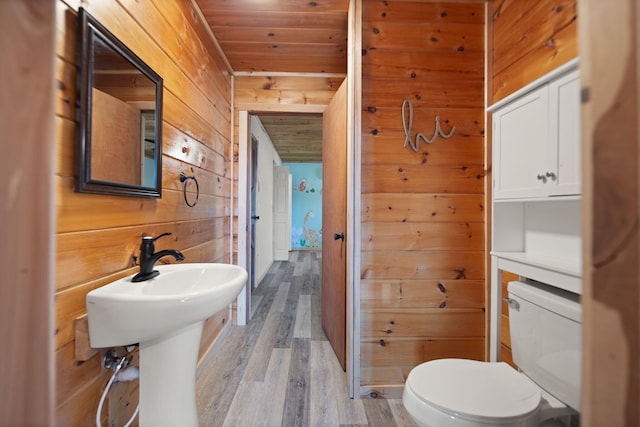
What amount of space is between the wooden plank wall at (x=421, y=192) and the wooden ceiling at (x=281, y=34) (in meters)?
0.38

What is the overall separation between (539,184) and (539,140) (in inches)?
6.8

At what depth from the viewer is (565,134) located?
0.96m

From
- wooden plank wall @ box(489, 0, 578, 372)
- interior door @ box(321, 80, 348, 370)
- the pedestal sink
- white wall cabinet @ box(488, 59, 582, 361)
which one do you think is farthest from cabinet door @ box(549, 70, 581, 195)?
the pedestal sink

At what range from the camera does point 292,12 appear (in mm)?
1776

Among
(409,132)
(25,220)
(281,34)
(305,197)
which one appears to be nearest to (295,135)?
(281,34)

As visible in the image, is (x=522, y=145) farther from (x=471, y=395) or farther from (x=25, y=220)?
(x=25, y=220)

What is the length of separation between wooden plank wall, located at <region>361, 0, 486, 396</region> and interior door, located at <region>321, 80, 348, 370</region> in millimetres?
227

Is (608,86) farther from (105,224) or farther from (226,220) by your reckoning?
(226,220)

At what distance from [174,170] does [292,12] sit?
1.29 meters

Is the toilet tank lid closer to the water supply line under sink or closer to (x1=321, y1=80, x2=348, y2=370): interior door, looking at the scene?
(x1=321, y1=80, x2=348, y2=370): interior door

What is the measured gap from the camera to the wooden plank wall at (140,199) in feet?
2.68

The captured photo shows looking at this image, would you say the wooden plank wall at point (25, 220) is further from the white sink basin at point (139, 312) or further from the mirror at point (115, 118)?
the mirror at point (115, 118)

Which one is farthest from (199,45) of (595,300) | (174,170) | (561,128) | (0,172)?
(595,300)

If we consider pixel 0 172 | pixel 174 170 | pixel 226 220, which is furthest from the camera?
pixel 226 220
